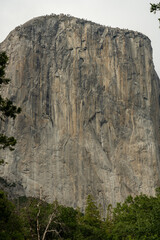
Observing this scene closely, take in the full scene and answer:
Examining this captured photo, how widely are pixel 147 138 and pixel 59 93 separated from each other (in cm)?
1960

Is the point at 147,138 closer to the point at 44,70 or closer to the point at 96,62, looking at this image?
the point at 96,62

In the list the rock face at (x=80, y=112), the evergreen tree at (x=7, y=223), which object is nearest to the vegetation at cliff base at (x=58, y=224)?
the evergreen tree at (x=7, y=223)

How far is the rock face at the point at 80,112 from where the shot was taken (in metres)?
71.1

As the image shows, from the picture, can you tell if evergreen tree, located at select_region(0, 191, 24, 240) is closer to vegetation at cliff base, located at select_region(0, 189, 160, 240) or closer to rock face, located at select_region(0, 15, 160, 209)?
vegetation at cliff base, located at select_region(0, 189, 160, 240)

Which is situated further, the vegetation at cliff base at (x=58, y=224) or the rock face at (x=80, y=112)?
the rock face at (x=80, y=112)

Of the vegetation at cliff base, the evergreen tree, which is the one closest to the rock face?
the vegetation at cliff base

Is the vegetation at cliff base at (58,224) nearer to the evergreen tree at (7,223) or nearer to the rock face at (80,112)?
the evergreen tree at (7,223)

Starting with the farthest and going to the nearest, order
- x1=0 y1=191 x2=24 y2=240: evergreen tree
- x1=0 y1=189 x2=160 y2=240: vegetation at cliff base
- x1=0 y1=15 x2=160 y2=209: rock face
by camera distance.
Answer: x1=0 y1=15 x2=160 y2=209: rock face
x1=0 y1=189 x2=160 y2=240: vegetation at cliff base
x1=0 y1=191 x2=24 y2=240: evergreen tree

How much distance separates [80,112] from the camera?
252 ft

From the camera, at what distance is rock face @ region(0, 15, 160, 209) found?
2798 inches

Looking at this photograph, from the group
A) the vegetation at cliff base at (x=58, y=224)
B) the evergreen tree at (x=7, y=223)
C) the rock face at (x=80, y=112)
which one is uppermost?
the rock face at (x=80, y=112)

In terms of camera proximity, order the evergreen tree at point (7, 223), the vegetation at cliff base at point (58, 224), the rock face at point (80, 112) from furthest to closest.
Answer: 1. the rock face at point (80, 112)
2. the vegetation at cliff base at point (58, 224)
3. the evergreen tree at point (7, 223)

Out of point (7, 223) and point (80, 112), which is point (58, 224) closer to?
point (7, 223)

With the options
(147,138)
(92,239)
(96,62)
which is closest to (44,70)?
(96,62)
